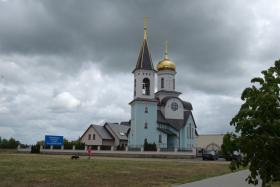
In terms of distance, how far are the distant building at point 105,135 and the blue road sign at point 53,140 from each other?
1217cm

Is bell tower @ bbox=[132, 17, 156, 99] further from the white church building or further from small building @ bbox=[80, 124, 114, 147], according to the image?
small building @ bbox=[80, 124, 114, 147]

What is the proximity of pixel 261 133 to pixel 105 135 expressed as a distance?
6203cm

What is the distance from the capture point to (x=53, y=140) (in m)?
55.2

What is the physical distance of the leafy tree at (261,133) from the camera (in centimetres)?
727

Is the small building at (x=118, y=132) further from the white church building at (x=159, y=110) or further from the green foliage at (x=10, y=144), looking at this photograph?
the green foliage at (x=10, y=144)

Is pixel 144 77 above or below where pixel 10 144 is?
above

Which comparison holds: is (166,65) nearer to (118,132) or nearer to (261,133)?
(118,132)

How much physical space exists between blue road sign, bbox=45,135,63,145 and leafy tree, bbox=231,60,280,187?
1936 inches

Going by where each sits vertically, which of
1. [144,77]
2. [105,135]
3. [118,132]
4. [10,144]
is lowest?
[10,144]

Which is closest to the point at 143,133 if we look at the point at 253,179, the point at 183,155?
the point at 183,155

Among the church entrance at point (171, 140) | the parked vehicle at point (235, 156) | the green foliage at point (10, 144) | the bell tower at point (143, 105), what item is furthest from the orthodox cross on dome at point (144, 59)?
the parked vehicle at point (235, 156)

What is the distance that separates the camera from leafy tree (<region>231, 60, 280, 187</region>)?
7.27 meters

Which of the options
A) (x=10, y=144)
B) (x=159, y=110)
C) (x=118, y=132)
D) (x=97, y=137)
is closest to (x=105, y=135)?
(x=97, y=137)

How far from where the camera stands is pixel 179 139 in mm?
62219
